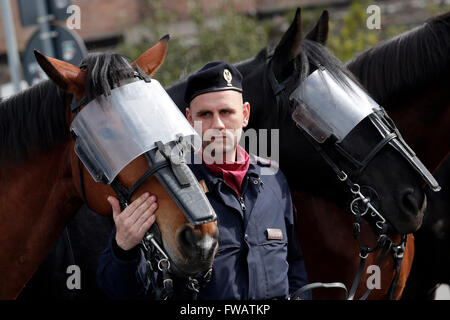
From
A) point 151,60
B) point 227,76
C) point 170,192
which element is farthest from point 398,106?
point 170,192

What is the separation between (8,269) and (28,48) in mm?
3207

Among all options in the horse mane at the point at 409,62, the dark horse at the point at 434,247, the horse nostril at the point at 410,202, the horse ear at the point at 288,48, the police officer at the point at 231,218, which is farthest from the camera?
the dark horse at the point at 434,247

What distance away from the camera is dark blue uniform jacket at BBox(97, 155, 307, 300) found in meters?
2.27

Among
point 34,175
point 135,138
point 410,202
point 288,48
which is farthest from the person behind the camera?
point 288,48

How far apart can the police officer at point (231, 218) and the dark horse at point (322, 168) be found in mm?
360

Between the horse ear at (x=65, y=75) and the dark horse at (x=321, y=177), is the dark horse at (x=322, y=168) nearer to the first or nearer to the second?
the dark horse at (x=321, y=177)

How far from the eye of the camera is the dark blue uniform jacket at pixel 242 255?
2.27 meters

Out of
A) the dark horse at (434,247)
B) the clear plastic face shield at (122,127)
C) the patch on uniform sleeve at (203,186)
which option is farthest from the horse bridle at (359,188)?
the dark horse at (434,247)

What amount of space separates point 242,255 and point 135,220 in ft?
1.69

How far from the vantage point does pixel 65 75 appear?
7.52 feet

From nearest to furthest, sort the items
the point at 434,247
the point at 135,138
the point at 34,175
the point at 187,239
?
the point at 187,239 → the point at 135,138 → the point at 34,175 → the point at 434,247

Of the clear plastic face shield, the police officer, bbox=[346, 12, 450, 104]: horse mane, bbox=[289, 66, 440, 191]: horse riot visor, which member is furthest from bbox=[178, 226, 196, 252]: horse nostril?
bbox=[346, 12, 450, 104]: horse mane

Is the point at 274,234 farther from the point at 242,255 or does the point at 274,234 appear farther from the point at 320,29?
the point at 320,29
